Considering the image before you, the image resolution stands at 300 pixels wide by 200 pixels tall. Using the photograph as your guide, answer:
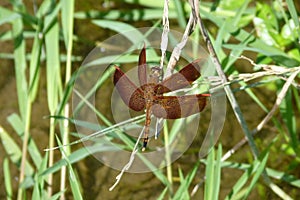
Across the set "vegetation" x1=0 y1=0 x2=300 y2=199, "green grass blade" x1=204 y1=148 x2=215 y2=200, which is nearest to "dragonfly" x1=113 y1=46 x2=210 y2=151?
"green grass blade" x1=204 y1=148 x2=215 y2=200

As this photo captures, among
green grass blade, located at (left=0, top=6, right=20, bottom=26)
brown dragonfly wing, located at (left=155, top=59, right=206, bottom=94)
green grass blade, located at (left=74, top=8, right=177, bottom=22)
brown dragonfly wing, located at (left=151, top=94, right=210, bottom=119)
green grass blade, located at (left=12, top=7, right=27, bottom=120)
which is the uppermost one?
brown dragonfly wing, located at (left=155, top=59, right=206, bottom=94)

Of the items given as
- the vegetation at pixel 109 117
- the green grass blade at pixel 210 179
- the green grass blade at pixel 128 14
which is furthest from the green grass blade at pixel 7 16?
the green grass blade at pixel 210 179

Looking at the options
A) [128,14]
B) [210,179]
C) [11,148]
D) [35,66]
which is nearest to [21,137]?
[11,148]

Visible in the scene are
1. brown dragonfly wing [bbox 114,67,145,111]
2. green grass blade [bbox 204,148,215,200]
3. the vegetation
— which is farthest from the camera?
the vegetation

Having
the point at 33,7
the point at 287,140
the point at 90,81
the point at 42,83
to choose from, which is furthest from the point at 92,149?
the point at 33,7

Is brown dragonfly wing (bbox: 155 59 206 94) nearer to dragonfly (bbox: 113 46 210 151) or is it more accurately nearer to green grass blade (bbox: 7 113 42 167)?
dragonfly (bbox: 113 46 210 151)

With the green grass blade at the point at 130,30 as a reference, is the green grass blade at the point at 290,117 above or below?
below

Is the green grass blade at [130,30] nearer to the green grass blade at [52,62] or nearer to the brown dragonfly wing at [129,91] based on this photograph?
the green grass blade at [52,62]
